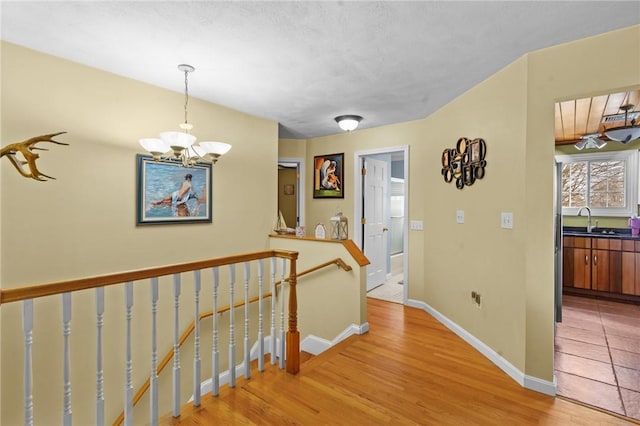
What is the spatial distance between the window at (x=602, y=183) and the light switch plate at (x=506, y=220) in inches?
113

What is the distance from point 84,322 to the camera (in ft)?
8.10

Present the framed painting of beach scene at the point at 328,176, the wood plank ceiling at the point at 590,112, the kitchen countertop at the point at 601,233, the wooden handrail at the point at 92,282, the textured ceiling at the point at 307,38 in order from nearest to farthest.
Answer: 1. the wooden handrail at the point at 92,282
2. the textured ceiling at the point at 307,38
3. the wood plank ceiling at the point at 590,112
4. the kitchen countertop at the point at 601,233
5. the framed painting of beach scene at the point at 328,176

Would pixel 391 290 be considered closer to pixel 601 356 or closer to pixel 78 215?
pixel 601 356

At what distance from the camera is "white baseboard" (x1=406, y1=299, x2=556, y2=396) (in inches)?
86.1

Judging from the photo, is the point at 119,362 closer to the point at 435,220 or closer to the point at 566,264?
the point at 435,220

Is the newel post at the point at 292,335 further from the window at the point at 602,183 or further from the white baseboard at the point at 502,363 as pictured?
the window at the point at 602,183

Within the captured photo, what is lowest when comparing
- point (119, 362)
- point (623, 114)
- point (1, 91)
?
point (119, 362)

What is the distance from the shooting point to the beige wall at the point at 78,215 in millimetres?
2168

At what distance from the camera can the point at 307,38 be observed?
2061 mm

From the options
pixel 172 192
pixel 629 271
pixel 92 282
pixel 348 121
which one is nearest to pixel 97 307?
pixel 92 282

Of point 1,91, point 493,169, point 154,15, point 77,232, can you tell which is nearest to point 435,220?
point 493,169

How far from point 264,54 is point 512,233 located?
2362mm

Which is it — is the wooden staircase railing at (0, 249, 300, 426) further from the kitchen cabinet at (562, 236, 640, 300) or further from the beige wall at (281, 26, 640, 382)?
the kitchen cabinet at (562, 236, 640, 300)

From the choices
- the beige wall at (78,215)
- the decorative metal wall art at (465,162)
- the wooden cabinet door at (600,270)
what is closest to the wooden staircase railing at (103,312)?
the beige wall at (78,215)
